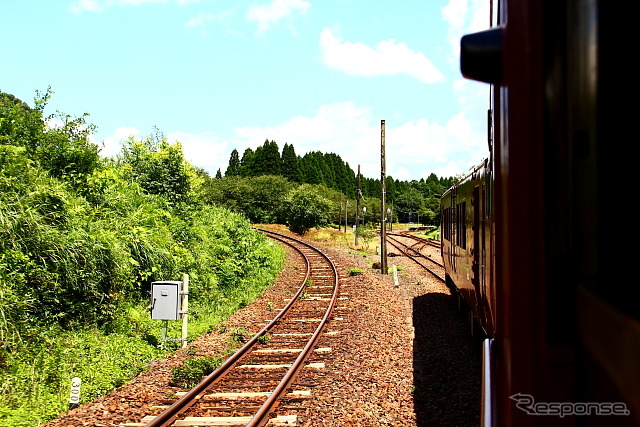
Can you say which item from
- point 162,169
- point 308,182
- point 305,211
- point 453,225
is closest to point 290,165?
point 308,182

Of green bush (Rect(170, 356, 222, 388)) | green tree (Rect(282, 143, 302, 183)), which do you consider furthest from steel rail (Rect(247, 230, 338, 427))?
green tree (Rect(282, 143, 302, 183))

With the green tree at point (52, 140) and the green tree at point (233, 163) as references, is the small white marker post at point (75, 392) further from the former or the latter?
the green tree at point (233, 163)

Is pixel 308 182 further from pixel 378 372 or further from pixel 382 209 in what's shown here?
pixel 378 372

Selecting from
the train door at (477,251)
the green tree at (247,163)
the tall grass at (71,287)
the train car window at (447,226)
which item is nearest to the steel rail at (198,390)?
the tall grass at (71,287)

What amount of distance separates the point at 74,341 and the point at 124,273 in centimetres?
244

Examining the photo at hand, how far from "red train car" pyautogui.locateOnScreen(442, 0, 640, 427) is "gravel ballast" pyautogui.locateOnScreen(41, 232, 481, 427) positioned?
5490 mm

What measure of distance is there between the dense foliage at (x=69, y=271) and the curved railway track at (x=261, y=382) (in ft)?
5.08

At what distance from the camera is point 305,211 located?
172 feet

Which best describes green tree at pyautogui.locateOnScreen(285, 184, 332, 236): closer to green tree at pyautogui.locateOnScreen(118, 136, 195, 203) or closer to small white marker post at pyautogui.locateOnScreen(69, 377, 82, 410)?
green tree at pyautogui.locateOnScreen(118, 136, 195, 203)

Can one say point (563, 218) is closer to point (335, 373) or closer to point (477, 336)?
point (335, 373)

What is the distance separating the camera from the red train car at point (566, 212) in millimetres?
1247

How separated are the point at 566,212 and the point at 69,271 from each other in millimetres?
9686

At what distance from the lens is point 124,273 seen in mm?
11664

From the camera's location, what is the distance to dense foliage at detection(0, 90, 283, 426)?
8086 millimetres
